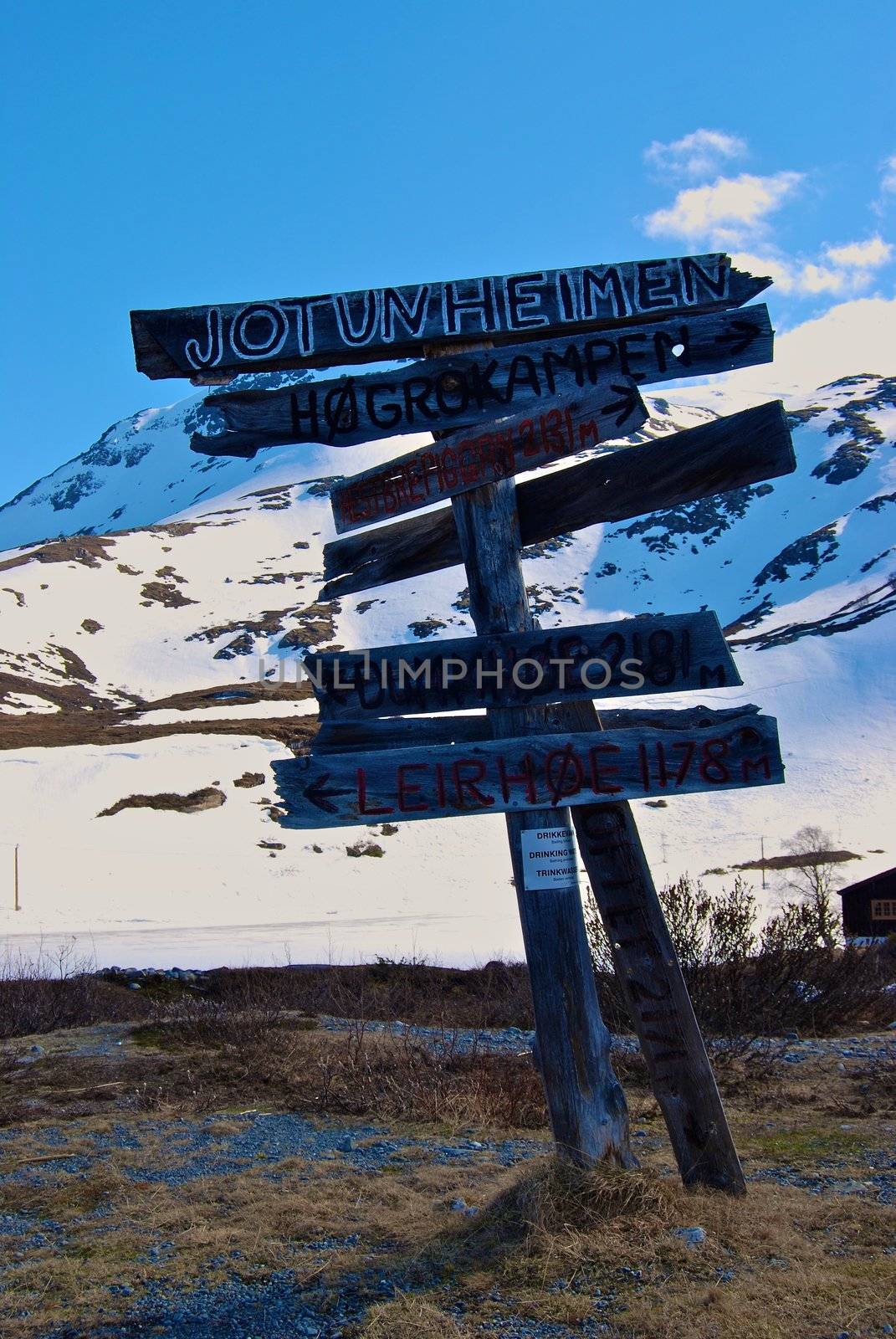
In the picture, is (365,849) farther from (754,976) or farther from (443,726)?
(443,726)

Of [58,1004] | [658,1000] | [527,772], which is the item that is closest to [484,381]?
[527,772]

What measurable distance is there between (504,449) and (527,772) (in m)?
1.49

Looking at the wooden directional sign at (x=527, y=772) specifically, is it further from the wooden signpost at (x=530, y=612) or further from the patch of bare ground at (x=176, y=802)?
the patch of bare ground at (x=176, y=802)

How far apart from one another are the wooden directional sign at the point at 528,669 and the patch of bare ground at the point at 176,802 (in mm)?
41647

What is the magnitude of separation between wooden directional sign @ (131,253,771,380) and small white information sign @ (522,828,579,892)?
94.5 inches

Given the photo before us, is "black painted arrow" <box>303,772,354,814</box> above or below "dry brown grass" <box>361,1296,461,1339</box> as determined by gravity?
above

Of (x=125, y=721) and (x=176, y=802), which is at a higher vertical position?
(x=125, y=721)

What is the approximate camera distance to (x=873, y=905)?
104 ft

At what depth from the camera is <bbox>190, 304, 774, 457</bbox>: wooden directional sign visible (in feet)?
17.4

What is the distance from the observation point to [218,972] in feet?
61.0

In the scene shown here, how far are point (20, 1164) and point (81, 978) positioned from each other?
10.1 metres

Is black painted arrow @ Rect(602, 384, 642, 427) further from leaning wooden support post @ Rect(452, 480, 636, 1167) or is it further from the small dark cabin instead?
the small dark cabin

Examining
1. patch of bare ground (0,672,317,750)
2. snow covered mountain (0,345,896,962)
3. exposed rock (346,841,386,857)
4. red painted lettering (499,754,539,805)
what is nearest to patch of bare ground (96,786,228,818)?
snow covered mountain (0,345,896,962)

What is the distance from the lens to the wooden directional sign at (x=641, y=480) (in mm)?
5094
